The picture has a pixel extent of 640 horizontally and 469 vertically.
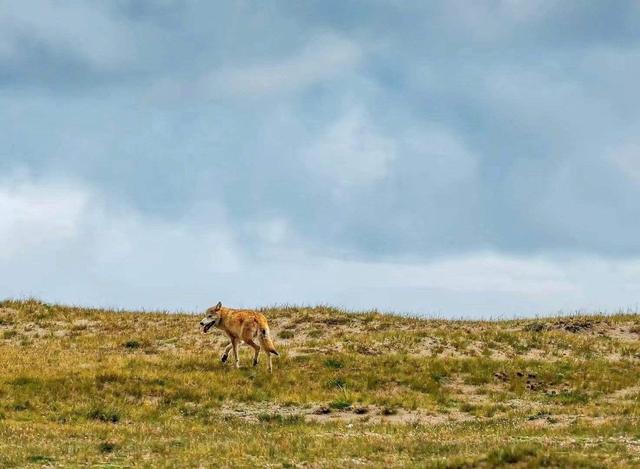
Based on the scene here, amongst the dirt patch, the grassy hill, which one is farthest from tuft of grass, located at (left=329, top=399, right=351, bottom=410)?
the dirt patch

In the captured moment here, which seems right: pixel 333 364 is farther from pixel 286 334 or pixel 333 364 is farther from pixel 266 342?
pixel 286 334

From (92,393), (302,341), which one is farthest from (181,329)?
(92,393)

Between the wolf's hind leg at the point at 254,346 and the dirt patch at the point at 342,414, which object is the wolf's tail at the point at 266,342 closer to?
the wolf's hind leg at the point at 254,346

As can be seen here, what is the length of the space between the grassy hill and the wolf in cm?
86

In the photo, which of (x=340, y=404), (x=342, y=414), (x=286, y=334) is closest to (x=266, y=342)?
(x=340, y=404)

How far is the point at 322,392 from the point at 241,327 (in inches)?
189

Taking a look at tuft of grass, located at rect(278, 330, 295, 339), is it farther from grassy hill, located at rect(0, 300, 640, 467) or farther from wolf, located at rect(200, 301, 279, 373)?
wolf, located at rect(200, 301, 279, 373)

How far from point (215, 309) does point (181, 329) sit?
906cm

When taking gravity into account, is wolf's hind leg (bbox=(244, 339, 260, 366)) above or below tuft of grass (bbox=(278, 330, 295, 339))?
below

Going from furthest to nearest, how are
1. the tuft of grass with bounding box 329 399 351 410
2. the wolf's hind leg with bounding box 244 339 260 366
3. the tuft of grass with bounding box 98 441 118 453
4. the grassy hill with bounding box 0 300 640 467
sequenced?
the wolf's hind leg with bounding box 244 339 260 366
the tuft of grass with bounding box 329 399 351 410
the tuft of grass with bounding box 98 441 118 453
the grassy hill with bounding box 0 300 640 467

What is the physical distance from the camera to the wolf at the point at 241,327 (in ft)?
111

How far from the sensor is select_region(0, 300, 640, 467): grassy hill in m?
19.5

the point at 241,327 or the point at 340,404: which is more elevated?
the point at 241,327

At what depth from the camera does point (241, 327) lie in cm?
3428
